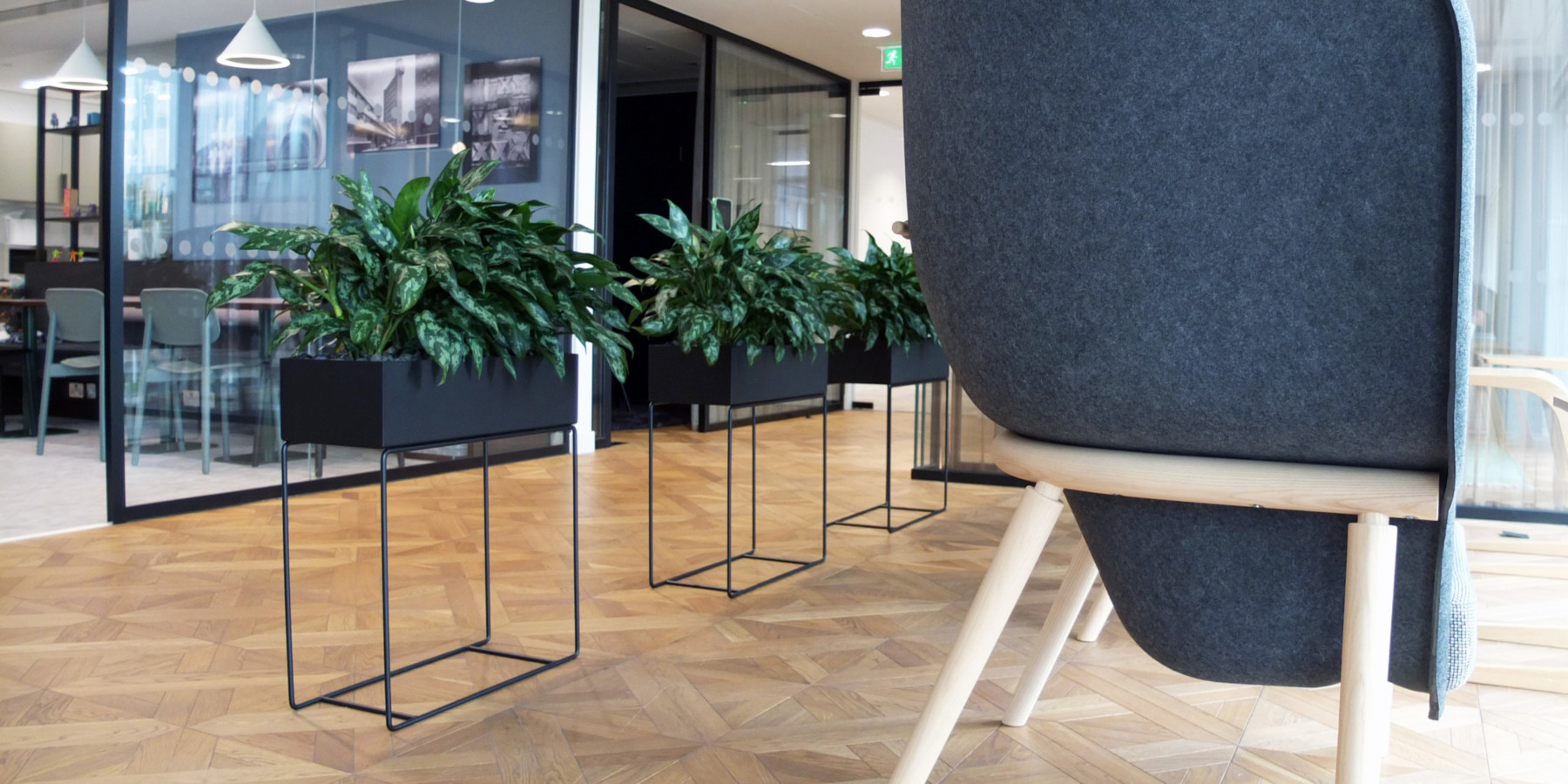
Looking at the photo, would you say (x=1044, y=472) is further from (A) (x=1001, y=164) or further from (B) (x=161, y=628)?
(B) (x=161, y=628)

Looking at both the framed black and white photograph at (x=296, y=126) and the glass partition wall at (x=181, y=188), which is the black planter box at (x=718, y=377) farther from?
the framed black and white photograph at (x=296, y=126)

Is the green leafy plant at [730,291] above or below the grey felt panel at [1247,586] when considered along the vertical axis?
above

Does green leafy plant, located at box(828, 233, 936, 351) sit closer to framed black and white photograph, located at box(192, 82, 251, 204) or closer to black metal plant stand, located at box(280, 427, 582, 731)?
black metal plant stand, located at box(280, 427, 582, 731)

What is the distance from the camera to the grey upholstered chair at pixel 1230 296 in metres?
0.66

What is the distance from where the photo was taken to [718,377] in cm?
259

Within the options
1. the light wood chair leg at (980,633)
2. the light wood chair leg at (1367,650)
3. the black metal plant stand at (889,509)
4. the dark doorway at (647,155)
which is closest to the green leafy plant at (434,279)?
the light wood chair leg at (980,633)

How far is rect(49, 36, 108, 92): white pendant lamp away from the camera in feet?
12.0

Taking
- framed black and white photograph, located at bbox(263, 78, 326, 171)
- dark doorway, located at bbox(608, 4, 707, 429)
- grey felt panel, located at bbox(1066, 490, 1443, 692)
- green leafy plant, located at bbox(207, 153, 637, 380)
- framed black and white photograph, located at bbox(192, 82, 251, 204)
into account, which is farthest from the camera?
dark doorway, located at bbox(608, 4, 707, 429)

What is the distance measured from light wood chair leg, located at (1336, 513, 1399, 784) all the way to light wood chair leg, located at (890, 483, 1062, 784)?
228mm

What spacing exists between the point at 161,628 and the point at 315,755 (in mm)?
906

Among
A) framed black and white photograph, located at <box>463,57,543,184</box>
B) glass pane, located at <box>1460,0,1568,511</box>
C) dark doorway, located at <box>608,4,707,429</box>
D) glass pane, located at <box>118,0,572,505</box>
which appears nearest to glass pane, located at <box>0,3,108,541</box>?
glass pane, located at <box>118,0,572,505</box>

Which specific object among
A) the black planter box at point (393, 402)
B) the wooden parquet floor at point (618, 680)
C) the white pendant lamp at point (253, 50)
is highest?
the white pendant lamp at point (253, 50)

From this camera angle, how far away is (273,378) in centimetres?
407

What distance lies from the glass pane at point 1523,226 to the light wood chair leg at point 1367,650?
3656mm
